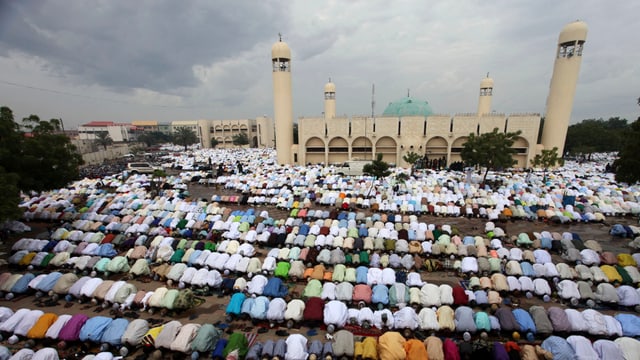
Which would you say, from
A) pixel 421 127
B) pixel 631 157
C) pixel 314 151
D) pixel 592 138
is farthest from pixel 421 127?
pixel 592 138

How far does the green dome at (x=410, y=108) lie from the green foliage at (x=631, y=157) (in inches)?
1476

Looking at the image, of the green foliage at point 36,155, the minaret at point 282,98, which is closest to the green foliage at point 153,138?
the minaret at point 282,98

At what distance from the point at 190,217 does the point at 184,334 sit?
10864 mm

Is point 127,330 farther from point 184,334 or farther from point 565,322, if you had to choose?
point 565,322

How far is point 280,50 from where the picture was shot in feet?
126

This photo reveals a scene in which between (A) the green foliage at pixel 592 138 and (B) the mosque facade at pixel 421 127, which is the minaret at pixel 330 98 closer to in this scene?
(B) the mosque facade at pixel 421 127

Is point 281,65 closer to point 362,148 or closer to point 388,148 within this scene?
point 362,148

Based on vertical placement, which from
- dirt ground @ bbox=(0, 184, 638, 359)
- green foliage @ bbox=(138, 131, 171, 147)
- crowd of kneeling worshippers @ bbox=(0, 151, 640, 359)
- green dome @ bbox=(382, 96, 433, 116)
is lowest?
dirt ground @ bbox=(0, 184, 638, 359)

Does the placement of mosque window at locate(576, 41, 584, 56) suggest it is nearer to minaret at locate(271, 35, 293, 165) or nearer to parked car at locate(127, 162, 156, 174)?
minaret at locate(271, 35, 293, 165)

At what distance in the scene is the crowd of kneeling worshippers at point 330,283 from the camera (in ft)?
26.0

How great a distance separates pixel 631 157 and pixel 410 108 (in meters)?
39.2

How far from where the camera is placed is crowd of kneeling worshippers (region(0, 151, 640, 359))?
7.92 meters

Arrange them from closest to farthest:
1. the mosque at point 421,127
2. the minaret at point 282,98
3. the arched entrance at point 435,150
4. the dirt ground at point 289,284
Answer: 1. the dirt ground at point 289,284
2. the mosque at point 421,127
3. the minaret at point 282,98
4. the arched entrance at point 435,150

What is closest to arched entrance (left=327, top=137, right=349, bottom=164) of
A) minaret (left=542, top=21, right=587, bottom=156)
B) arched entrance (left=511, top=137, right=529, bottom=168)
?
arched entrance (left=511, top=137, right=529, bottom=168)
